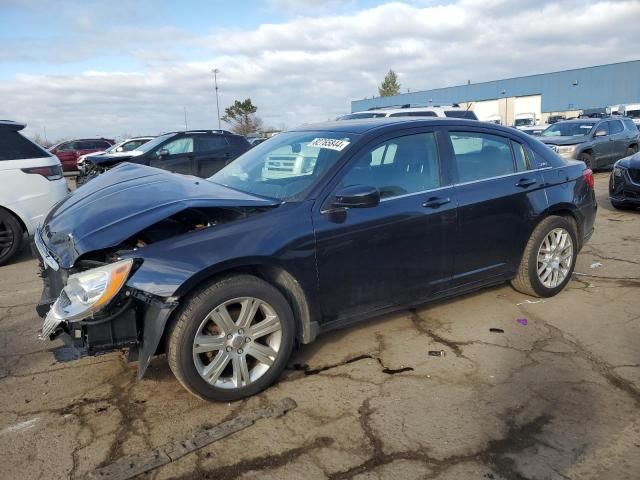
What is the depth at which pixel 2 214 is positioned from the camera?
6574 millimetres

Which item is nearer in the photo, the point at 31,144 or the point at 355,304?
the point at 355,304

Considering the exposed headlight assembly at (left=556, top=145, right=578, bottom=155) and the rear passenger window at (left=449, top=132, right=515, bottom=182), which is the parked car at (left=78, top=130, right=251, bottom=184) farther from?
the exposed headlight assembly at (left=556, top=145, right=578, bottom=155)

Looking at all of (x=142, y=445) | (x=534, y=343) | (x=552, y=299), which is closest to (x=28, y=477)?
(x=142, y=445)

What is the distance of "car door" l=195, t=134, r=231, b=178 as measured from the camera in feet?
37.9

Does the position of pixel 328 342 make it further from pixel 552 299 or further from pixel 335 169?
pixel 552 299

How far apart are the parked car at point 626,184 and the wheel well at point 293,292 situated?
25.4ft

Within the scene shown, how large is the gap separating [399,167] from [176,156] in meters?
8.43

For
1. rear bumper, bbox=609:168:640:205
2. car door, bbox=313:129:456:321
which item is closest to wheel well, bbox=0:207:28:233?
car door, bbox=313:129:456:321

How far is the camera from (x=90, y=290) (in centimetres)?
284

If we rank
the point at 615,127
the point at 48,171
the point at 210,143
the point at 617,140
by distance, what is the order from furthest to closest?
the point at 615,127 → the point at 617,140 → the point at 210,143 → the point at 48,171

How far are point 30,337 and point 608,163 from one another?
15.7 metres

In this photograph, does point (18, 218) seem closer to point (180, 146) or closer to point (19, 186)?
point (19, 186)

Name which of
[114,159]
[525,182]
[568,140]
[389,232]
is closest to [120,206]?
[389,232]

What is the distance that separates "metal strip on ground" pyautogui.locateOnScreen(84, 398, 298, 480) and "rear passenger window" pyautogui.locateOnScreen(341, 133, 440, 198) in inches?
61.3
